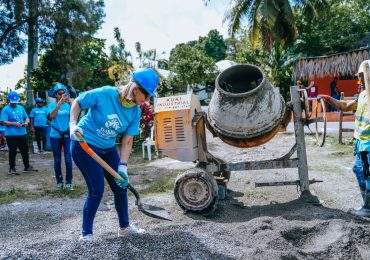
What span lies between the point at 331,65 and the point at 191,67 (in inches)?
364

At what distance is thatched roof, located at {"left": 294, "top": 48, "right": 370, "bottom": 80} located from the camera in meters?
17.3

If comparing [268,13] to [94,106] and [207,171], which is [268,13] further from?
[94,106]

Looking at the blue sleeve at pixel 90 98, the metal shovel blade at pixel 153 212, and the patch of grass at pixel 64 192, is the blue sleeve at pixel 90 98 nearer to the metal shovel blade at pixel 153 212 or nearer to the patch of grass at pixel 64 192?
the metal shovel blade at pixel 153 212

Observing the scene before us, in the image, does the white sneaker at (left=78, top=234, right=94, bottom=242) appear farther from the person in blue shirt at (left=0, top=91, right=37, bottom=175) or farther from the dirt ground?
the person in blue shirt at (left=0, top=91, right=37, bottom=175)

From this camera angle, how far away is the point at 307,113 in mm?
4531

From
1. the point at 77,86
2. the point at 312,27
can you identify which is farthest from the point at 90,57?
the point at 312,27

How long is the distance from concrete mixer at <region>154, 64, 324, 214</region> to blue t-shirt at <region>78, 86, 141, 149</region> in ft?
4.91

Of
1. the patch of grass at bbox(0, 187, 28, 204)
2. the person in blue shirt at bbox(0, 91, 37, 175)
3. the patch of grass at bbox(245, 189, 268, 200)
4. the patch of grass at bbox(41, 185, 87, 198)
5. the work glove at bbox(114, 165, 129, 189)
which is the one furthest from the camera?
the person in blue shirt at bbox(0, 91, 37, 175)

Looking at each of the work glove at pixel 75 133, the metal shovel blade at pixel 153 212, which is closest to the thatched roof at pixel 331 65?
the metal shovel blade at pixel 153 212

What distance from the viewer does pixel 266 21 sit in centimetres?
1920

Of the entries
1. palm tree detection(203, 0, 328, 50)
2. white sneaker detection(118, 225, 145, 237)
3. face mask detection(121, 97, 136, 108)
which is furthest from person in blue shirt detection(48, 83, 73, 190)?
palm tree detection(203, 0, 328, 50)

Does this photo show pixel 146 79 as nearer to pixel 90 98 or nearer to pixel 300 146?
pixel 90 98

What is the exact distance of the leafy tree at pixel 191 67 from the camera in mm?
24250

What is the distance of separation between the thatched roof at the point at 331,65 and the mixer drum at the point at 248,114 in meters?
14.6
